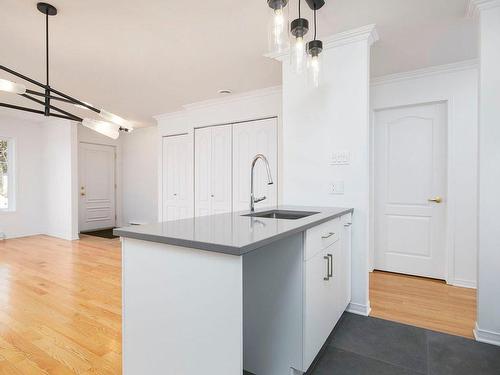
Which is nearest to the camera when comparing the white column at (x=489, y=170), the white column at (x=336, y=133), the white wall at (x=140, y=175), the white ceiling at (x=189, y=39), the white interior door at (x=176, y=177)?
the white column at (x=489, y=170)

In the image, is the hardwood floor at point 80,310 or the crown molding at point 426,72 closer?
the hardwood floor at point 80,310

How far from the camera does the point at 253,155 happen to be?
4.38 m

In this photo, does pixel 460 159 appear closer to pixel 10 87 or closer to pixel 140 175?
pixel 10 87

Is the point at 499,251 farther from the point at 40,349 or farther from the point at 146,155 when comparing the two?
the point at 146,155

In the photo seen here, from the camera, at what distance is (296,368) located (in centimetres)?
157

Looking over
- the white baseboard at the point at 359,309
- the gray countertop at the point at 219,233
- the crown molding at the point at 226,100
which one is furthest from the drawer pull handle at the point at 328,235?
the crown molding at the point at 226,100

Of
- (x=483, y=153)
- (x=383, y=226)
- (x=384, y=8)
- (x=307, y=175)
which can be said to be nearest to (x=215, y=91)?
(x=307, y=175)

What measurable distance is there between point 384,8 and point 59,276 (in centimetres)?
434

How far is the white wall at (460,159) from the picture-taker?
3150 millimetres

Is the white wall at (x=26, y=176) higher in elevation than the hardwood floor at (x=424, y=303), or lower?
higher

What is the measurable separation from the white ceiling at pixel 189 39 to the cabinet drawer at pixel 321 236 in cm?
160

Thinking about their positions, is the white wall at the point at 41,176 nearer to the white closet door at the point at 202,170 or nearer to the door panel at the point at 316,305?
the white closet door at the point at 202,170

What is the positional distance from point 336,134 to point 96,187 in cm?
613

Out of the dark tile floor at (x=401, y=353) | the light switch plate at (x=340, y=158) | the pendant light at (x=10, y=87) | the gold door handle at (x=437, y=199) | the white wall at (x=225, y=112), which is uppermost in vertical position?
the white wall at (x=225, y=112)
